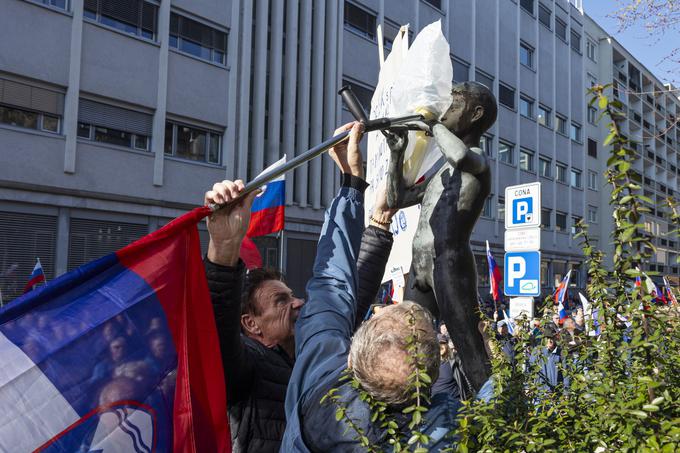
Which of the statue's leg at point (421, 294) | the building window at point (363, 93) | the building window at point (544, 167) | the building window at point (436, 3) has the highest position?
the building window at point (436, 3)

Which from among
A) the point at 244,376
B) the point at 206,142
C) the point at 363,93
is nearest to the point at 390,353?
the point at 244,376

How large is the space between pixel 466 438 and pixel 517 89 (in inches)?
1233

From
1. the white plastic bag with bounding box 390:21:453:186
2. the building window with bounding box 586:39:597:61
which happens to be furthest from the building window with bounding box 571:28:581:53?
the white plastic bag with bounding box 390:21:453:186

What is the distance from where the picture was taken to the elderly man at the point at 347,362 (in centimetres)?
152

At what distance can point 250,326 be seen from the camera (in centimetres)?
261

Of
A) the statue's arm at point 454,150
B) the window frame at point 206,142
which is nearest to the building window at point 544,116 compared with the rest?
the window frame at point 206,142

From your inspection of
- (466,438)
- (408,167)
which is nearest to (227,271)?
(466,438)

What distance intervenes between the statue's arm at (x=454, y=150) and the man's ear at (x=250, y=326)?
1.02 metres

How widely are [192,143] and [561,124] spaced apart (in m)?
24.5

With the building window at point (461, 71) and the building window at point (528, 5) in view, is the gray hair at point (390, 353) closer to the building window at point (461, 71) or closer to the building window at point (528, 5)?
the building window at point (461, 71)

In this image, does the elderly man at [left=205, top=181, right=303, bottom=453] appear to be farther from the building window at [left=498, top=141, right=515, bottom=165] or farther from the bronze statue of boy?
the building window at [left=498, top=141, right=515, bottom=165]

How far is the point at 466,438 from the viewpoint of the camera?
4.50 ft

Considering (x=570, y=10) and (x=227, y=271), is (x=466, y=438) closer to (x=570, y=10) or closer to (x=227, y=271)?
(x=227, y=271)

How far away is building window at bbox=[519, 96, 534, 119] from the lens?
31609 mm
